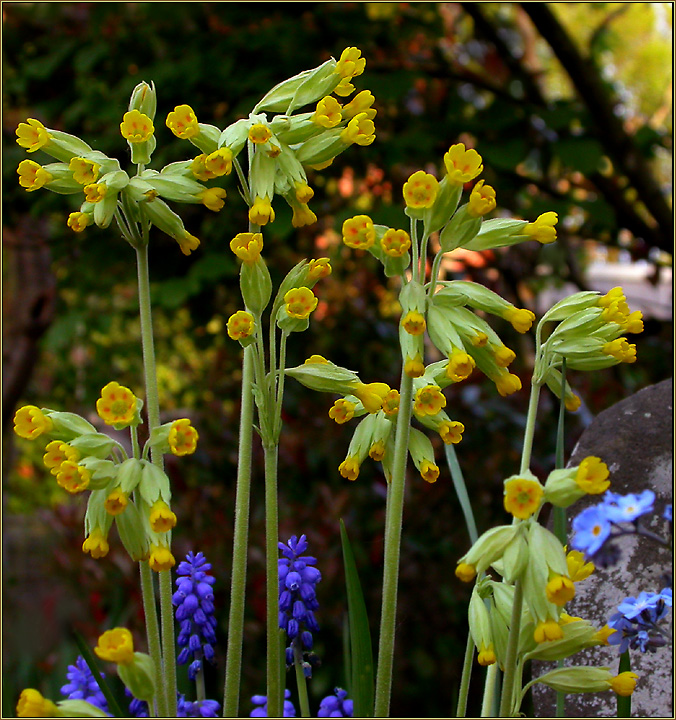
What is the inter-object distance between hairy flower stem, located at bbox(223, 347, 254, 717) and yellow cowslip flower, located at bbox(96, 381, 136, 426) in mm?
87

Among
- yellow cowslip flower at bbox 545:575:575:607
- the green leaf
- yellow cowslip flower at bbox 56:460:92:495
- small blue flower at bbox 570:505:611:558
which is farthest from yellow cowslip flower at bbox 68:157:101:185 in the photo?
small blue flower at bbox 570:505:611:558

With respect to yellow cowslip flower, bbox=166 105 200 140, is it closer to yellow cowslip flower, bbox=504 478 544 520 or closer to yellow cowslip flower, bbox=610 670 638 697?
yellow cowslip flower, bbox=504 478 544 520

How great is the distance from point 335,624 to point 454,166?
5.84 feet

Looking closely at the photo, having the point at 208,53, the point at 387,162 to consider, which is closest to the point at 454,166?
the point at 387,162

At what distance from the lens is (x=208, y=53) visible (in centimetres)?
229

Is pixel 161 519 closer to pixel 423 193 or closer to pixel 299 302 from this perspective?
pixel 299 302

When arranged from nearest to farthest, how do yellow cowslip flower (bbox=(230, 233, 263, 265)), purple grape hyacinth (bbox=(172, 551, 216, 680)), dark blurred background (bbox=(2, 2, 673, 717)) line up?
yellow cowslip flower (bbox=(230, 233, 263, 265)) < purple grape hyacinth (bbox=(172, 551, 216, 680)) < dark blurred background (bbox=(2, 2, 673, 717))

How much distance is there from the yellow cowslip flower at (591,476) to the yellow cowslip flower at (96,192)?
434 millimetres

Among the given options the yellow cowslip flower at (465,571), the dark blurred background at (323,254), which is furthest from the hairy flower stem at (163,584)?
the dark blurred background at (323,254)

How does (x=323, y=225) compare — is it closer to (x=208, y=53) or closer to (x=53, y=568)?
(x=208, y=53)

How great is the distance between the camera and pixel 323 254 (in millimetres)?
3102

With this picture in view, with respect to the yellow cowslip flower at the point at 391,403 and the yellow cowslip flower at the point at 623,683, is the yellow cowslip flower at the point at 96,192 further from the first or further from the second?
the yellow cowslip flower at the point at 623,683

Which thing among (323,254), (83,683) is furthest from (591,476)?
(323,254)

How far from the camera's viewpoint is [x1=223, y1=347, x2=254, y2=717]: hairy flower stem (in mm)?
684
